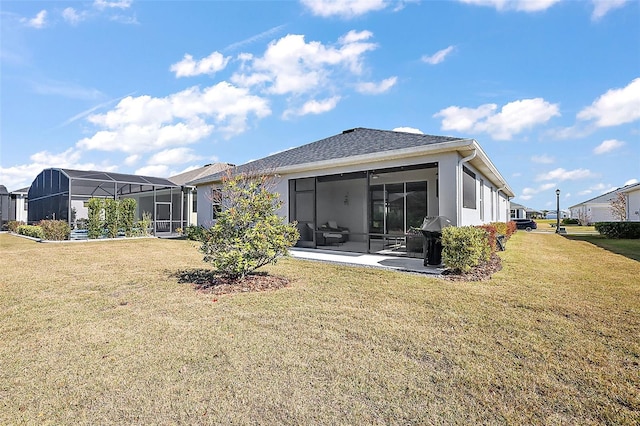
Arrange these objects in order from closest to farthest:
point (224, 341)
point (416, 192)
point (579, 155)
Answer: point (224, 341)
point (416, 192)
point (579, 155)

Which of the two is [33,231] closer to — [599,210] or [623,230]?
[623,230]

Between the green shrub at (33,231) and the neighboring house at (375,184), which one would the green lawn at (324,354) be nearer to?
the neighboring house at (375,184)

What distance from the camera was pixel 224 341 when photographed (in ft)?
11.2

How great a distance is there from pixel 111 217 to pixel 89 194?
5215mm

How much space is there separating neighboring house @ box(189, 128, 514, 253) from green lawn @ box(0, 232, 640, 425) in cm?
399

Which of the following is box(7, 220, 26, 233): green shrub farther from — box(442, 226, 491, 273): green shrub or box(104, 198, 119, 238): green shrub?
box(442, 226, 491, 273): green shrub

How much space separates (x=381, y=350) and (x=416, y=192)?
997 centimetres

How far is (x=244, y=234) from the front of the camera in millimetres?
5992

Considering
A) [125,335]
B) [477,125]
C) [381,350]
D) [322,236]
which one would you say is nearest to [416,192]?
[322,236]

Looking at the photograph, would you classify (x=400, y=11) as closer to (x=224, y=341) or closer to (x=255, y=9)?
(x=255, y=9)

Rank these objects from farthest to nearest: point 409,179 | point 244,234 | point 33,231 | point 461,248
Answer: point 33,231 < point 409,179 < point 461,248 < point 244,234

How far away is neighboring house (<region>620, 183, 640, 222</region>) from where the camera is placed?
895 inches

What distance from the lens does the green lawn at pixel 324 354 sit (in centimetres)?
223

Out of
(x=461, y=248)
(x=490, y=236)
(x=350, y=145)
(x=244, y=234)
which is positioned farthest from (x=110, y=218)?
(x=490, y=236)
